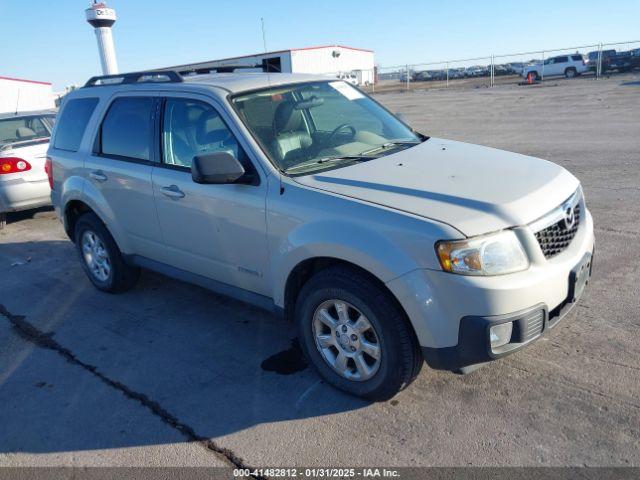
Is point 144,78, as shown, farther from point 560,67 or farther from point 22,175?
point 560,67

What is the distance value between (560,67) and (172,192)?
3866 centimetres

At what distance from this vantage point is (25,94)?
138 feet

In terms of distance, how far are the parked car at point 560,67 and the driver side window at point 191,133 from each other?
118ft

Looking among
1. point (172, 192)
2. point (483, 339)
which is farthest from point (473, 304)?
point (172, 192)

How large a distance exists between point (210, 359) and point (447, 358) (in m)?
1.89

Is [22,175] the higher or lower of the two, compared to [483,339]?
higher

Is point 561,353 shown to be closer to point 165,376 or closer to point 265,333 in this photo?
point 265,333

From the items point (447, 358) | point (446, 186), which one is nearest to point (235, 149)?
point (446, 186)

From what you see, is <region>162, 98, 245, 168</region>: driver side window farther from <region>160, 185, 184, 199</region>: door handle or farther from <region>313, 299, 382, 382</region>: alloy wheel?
<region>313, 299, 382, 382</region>: alloy wheel

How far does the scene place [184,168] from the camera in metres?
4.22

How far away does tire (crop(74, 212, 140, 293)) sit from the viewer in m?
5.27

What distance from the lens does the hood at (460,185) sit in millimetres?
2945

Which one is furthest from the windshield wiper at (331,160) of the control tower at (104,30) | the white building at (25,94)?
the white building at (25,94)

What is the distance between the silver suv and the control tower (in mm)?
18903
